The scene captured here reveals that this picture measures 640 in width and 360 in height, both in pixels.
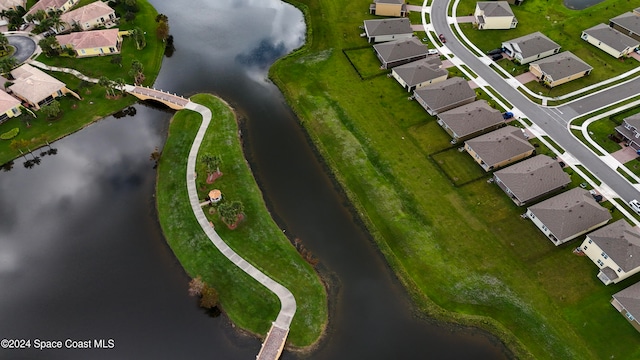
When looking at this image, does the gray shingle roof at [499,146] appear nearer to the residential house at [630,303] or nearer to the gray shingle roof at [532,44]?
the residential house at [630,303]

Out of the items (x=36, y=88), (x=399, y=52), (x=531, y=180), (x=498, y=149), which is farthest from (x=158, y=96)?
(x=531, y=180)

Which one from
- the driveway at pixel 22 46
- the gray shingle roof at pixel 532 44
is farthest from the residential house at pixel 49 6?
the gray shingle roof at pixel 532 44

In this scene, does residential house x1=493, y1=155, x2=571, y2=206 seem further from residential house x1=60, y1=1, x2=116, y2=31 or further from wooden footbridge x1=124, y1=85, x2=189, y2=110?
residential house x1=60, y1=1, x2=116, y2=31

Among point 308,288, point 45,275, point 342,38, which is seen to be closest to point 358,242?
point 308,288

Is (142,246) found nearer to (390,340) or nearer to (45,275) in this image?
(45,275)

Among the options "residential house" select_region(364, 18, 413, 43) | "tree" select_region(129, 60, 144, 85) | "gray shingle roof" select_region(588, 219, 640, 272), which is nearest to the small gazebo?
"tree" select_region(129, 60, 144, 85)

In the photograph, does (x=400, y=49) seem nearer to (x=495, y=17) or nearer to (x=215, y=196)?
(x=495, y=17)

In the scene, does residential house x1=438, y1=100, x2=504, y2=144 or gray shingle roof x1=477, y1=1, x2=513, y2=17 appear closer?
residential house x1=438, y1=100, x2=504, y2=144
